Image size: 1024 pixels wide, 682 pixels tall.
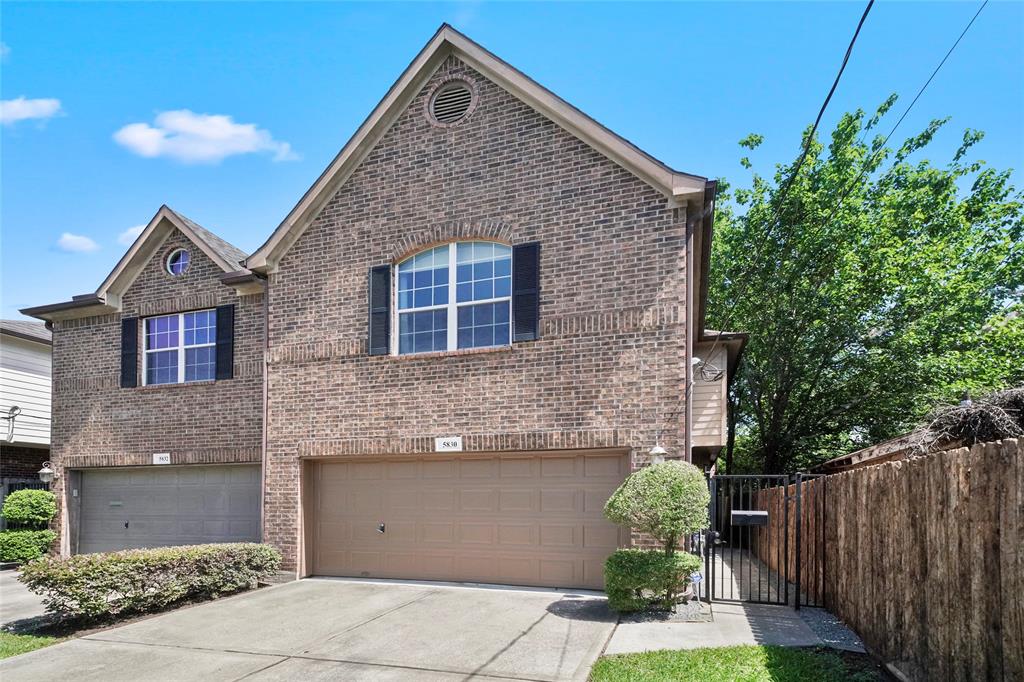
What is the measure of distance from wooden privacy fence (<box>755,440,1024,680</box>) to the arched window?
19.2ft

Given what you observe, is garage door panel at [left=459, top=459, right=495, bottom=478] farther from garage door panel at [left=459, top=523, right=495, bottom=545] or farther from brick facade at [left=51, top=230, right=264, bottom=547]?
brick facade at [left=51, top=230, right=264, bottom=547]

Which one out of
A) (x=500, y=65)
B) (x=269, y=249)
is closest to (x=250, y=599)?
(x=269, y=249)

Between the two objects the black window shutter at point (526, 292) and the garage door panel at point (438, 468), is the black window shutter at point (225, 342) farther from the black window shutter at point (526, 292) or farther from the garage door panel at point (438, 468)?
the black window shutter at point (526, 292)

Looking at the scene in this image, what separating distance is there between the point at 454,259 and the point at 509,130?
93.6 inches

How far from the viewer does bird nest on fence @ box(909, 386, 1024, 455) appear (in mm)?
8508

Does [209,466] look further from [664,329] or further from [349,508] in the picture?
[664,329]

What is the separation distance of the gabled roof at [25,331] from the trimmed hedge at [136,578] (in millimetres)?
11105

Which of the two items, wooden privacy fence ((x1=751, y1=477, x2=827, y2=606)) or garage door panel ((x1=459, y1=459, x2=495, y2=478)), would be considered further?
garage door panel ((x1=459, y1=459, x2=495, y2=478))

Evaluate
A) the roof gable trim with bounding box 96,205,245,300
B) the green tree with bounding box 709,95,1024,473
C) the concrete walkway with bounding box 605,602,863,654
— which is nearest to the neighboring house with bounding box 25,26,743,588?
the roof gable trim with bounding box 96,205,245,300

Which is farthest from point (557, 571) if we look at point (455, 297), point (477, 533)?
point (455, 297)

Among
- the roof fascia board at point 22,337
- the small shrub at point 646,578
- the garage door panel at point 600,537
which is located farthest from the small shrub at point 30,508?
the small shrub at point 646,578

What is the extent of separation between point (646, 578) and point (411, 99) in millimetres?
9013

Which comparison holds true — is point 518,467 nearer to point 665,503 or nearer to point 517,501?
point 517,501

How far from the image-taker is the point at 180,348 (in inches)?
603
